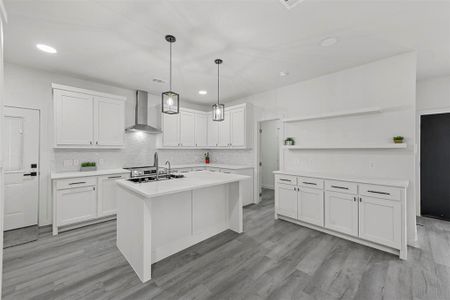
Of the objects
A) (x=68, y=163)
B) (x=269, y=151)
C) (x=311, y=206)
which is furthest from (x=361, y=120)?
(x=68, y=163)

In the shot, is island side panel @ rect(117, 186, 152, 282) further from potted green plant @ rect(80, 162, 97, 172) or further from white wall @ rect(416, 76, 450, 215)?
white wall @ rect(416, 76, 450, 215)

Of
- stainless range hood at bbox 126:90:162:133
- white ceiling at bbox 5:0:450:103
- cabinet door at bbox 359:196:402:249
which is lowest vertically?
cabinet door at bbox 359:196:402:249

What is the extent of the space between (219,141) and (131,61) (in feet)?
9.77

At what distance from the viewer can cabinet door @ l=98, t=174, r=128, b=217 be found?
11.8 ft

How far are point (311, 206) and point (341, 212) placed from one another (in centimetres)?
46

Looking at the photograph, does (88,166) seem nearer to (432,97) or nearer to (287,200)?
(287,200)

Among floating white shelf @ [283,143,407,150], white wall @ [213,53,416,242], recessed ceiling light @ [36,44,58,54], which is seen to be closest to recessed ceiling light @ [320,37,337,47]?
white wall @ [213,53,416,242]

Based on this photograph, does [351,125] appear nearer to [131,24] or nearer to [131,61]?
[131,24]

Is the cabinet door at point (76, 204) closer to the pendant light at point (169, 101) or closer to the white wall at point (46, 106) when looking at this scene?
the white wall at point (46, 106)

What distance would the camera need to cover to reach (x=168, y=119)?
4977 millimetres

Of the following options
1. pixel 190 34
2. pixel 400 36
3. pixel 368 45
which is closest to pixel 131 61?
pixel 190 34

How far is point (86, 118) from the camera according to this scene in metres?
3.68

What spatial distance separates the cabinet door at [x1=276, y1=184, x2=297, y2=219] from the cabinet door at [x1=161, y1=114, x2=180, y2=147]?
293 centimetres

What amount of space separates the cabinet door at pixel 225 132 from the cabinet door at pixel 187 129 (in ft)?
2.67
